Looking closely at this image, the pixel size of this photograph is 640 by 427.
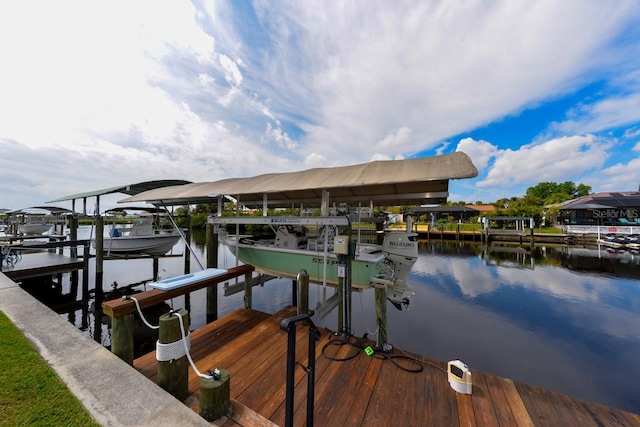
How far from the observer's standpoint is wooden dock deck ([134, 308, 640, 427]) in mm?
2400

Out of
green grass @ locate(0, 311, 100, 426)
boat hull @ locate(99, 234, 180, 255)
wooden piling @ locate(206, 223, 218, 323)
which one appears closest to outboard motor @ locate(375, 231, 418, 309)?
wooden piling @ locate(206, 223, 218, 323)

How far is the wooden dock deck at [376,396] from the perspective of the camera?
2400 mm

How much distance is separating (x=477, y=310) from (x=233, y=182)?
9.61 meters

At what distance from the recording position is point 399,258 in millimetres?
6336

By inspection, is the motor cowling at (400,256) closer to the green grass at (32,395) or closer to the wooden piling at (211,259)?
the wooden piling at (211,259)

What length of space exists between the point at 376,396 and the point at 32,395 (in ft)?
10.7

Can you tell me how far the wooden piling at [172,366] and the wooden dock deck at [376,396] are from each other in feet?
0.66

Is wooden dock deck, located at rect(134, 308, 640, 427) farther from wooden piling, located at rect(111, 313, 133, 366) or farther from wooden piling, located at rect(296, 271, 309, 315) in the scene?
wooden piling, located at rect(296, 271, 309, 315)

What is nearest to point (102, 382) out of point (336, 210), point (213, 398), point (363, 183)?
point (213, 398)

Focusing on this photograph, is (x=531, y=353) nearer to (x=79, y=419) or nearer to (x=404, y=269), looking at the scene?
(x=404, y=269)

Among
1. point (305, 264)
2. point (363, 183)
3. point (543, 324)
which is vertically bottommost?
point (543, 324)

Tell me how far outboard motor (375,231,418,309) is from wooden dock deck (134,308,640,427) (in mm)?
2971

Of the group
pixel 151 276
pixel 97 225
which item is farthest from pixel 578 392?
pixel 151 276

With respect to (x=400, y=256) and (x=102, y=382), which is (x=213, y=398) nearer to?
(x=102, y=382)
